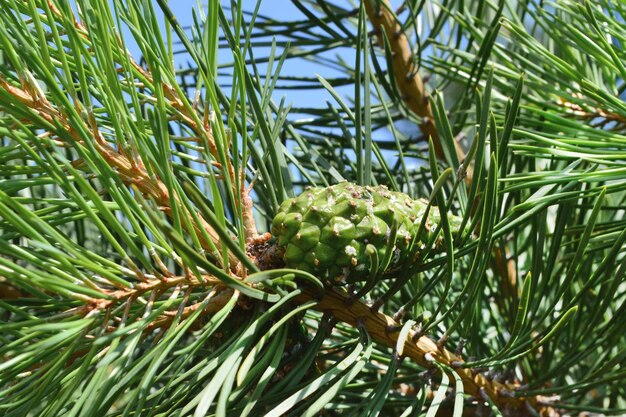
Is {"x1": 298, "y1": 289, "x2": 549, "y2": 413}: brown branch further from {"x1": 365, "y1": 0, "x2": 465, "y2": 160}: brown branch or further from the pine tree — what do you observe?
{"x1": 365, "y1": 0, "x2": 465, "y2": 160}: brown branch

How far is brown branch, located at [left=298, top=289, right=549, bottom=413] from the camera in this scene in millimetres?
487

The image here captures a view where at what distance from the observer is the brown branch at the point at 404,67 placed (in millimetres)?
883

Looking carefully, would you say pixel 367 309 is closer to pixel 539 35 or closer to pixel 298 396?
pixel 298 396

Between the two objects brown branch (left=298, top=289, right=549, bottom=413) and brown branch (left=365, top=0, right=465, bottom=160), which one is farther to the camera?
brown branch (left=365, top=0, right=465, bottom=160)

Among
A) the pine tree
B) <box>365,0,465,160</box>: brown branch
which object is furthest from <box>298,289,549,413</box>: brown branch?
<box>365,0,465,160</box>: brown branch

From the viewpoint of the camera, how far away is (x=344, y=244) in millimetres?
444

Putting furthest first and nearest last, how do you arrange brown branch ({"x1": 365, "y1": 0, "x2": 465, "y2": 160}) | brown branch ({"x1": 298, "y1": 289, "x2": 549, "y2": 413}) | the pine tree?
1. brown branch ({"x1": 365, "y1": 0, "x2": 465, "y2": 160})
2. brown branch ({"x1": 298, "y1": 289, "x2": 549, "y2": 413})
3. the pine tree

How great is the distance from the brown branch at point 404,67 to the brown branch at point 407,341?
0.36m

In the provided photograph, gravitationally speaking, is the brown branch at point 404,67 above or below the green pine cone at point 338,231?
above

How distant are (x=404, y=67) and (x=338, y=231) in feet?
1.61

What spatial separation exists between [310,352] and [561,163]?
41cm

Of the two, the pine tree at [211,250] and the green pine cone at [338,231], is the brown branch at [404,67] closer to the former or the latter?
the pine tree at [211,250]

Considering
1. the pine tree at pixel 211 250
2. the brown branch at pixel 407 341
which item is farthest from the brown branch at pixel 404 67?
the brown branch at pixel 407 341

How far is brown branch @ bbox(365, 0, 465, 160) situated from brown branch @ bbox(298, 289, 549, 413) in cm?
36
